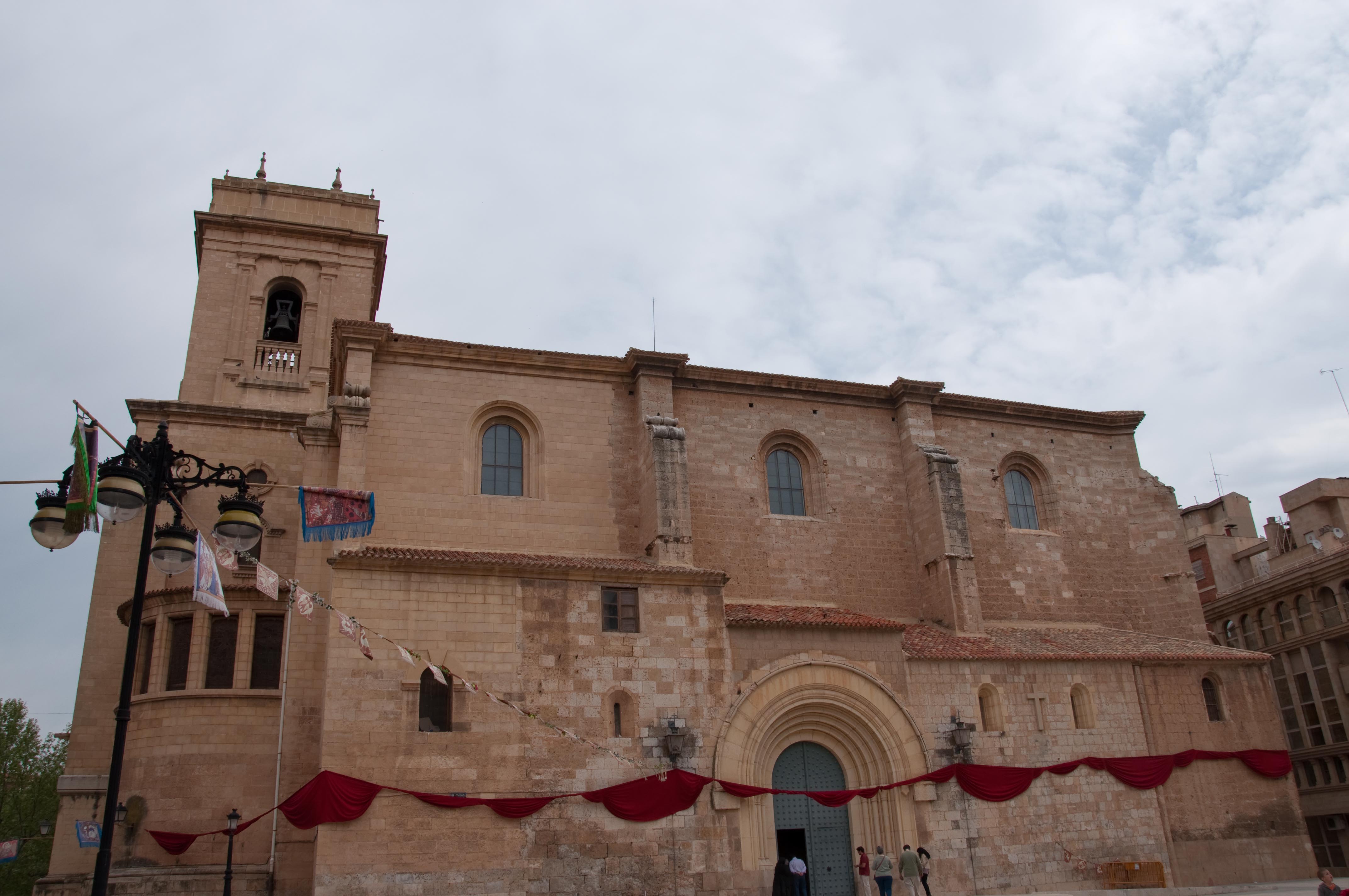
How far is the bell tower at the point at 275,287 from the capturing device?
87.5 ft

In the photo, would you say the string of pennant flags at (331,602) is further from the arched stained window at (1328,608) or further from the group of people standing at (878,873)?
the arched stained window at (1328,608)

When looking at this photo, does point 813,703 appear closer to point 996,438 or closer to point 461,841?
point 461,841

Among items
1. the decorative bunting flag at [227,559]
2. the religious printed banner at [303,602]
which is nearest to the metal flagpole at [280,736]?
the religious printed banner at [303,602]

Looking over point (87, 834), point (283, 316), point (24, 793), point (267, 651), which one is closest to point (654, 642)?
point (267, 651)

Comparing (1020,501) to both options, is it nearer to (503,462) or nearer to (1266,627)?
(1266,627)

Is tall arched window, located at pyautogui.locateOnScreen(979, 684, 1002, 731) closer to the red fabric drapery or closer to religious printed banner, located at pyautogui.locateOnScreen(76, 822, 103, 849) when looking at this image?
the red fabric drapery

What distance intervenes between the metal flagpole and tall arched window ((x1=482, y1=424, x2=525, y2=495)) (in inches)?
185

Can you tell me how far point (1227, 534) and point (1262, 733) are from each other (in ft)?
71.4

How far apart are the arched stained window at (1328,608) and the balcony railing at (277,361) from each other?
30.4 m

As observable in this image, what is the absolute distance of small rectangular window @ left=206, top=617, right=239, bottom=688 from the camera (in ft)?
68.7

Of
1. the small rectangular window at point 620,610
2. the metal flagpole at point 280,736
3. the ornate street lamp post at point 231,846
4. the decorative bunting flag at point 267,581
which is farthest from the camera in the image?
the small rectangular window at point 620,610

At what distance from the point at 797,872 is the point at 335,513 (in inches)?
411

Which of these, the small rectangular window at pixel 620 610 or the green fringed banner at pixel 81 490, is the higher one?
the small rectangular window at pixel 620 610

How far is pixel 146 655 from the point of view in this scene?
2155cm
